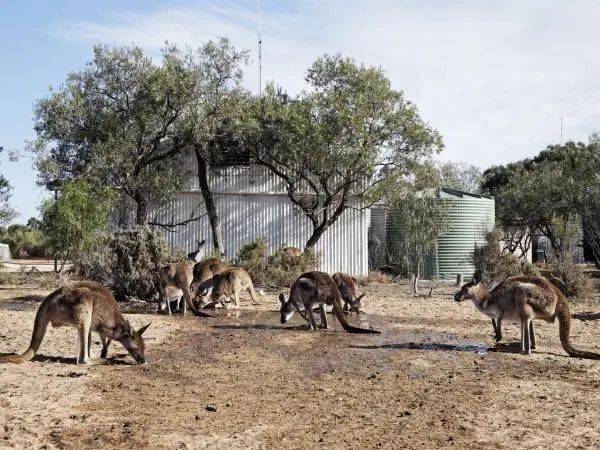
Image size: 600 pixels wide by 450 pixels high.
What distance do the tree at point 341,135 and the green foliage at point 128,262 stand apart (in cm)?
733

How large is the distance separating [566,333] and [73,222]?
1192cm

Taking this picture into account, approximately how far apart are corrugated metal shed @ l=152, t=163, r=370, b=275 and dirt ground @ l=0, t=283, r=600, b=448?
12623 mm

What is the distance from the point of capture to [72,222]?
57.9 ft

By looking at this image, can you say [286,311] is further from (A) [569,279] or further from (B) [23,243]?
(B) [23,243]

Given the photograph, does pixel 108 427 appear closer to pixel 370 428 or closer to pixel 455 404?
pixel 370 428

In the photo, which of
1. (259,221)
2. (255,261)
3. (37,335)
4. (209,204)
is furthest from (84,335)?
(259,221)

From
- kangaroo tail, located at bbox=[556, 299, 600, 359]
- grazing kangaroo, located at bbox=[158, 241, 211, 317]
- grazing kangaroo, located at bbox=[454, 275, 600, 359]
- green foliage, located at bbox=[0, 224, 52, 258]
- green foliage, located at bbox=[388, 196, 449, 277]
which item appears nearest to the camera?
kangaroo tail, located at bbox=[556, 299, 600, 359]

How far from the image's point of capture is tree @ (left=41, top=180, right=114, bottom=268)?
1775cm

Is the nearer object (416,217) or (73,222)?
(73,222)

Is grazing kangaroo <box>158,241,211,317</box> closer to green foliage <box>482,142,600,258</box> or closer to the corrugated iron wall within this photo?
Answer: the corrugated iron wall

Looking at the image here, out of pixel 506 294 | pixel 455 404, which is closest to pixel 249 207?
pixel 506 294

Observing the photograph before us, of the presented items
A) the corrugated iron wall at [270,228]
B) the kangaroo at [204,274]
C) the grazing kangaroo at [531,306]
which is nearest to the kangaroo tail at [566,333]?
the grazing kangaroo at [531,306]

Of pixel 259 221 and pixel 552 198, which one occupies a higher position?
pixel 552 198

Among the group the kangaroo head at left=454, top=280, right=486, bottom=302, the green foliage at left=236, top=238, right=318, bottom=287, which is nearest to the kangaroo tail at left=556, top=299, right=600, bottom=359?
the kangaroo head at left=454, top=280, right=486, bottom=302
